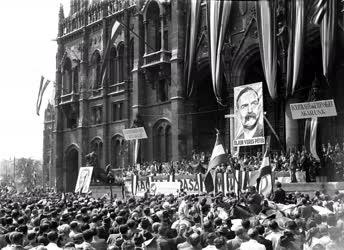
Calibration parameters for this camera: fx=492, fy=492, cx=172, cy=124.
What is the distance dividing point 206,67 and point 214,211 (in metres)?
25.2

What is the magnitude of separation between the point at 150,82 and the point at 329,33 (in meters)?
24.0

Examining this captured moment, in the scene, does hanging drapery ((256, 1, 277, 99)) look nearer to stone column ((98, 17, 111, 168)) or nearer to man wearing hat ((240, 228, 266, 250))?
man wearing hat ((240, 228, 266, 250))

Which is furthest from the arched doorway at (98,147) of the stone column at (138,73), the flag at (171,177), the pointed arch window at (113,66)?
the flag at (171,177)

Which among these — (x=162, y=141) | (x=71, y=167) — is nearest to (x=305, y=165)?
(x=162, y=141)

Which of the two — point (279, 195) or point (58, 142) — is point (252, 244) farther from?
point (58, 142)

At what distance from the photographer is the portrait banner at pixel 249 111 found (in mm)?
25438

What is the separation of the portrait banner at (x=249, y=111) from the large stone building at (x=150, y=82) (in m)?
3.96

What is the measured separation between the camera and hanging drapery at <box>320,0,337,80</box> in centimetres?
1856

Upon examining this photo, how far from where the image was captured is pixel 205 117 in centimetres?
3941

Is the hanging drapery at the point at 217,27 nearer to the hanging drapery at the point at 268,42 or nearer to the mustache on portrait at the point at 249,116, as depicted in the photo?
the hanging drapery at the point at 268,42

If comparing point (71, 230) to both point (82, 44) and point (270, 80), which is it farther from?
point (82, 44)

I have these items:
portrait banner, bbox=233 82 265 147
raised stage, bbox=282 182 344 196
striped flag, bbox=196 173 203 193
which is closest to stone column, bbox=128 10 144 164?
portrait banner, bbox=233 82 265 147

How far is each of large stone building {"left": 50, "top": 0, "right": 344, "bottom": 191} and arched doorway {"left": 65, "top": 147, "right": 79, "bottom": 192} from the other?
11 cm

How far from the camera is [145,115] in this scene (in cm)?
4231
